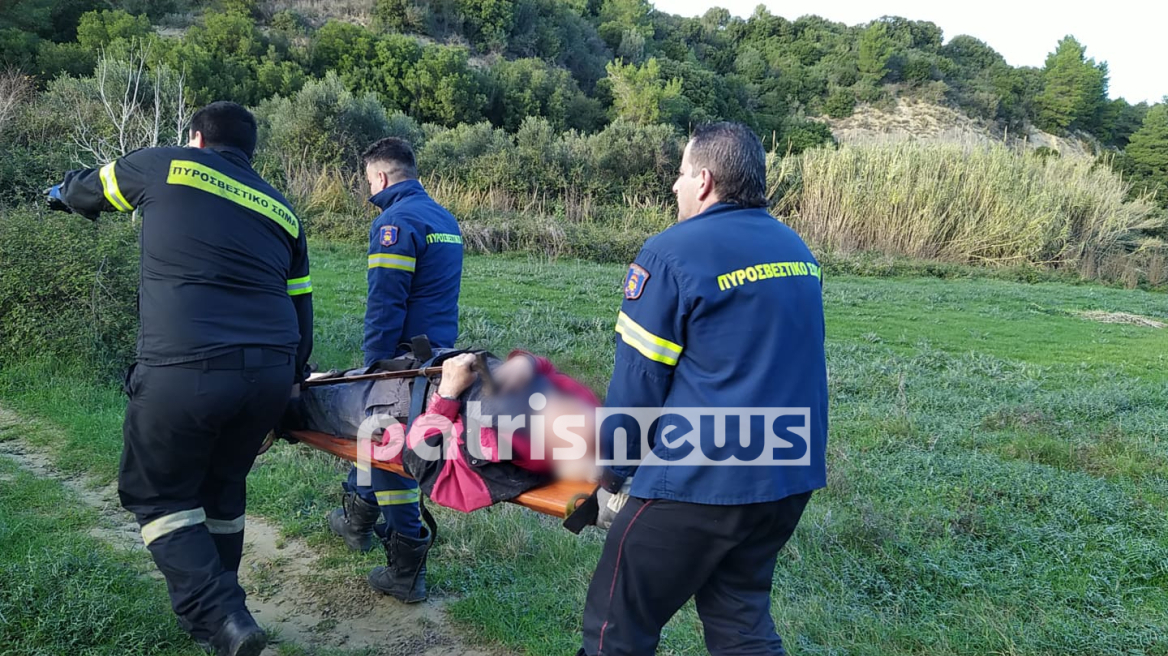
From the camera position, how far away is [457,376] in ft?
A: 11.2

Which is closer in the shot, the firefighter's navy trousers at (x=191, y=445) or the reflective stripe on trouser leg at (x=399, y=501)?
the firefighter's navy trousers at (x=191, y=445)

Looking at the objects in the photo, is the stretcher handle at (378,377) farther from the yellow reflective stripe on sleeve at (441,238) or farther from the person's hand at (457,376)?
the yellow reflective stripe on sleeve at (441,238)

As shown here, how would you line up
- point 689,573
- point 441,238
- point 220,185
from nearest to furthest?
point 689,573, point 220,185, point 441,238

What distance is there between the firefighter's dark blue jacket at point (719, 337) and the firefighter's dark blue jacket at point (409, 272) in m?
2.13

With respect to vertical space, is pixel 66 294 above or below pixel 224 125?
below

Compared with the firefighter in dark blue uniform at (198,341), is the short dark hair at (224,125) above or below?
above

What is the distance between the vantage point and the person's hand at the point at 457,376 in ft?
11.1

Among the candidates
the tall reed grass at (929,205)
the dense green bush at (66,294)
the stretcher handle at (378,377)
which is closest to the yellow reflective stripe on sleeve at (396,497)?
the stretcher handle at (378,377)

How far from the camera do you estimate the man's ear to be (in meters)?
2.58

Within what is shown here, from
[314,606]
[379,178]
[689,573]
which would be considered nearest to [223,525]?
[314,606]

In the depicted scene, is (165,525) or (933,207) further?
(933,207)

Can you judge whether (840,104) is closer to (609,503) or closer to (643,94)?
(643,94)

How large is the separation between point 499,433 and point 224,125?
1.70 meters

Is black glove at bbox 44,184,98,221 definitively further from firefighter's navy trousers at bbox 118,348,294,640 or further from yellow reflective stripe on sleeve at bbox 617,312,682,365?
yellow reflective stripe on sleeve at bbox 617,312,682,365
